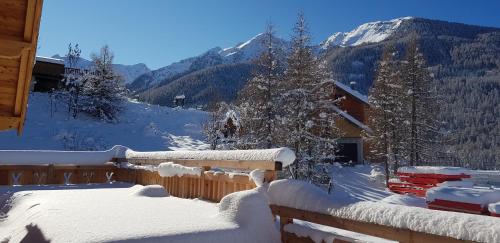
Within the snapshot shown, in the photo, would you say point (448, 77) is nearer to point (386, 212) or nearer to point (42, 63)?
point (42, 63)

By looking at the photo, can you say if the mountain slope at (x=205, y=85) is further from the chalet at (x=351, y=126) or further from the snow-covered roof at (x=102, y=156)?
the snow-covered roof at (x=102, y=156)

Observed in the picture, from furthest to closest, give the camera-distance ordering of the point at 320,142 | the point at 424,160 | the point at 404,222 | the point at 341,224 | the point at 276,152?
the point at 424,160, the point at 320,142, the point at 276,152, the point at 341,224, the point at 404,222

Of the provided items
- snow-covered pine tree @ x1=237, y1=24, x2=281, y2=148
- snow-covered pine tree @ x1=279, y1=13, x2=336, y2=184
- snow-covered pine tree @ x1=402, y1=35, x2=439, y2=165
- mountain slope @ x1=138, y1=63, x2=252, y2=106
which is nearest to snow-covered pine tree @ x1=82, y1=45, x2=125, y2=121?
snow-covered pine tree @ x1=237, y1=24, x2=281, y2=148

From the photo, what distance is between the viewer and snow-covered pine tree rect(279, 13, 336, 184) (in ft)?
62.5

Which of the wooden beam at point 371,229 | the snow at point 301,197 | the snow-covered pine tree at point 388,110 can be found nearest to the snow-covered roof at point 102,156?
the snow at point 301,197

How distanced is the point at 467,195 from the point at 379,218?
7.90 m

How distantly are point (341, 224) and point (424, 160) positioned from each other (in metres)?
26.3

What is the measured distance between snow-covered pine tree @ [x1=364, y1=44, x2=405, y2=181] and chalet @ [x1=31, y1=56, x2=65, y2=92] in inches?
926

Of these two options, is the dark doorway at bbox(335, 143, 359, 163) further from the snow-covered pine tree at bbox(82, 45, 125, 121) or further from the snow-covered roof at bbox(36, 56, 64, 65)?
the snow-covered roof at bbox(36, 56, 64, 65)

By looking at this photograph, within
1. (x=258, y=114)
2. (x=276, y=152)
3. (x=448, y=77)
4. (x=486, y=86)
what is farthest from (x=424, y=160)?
(x=448, y=77)

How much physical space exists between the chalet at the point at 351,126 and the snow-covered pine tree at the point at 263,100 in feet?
29.4

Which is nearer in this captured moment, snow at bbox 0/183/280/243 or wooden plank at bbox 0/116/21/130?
snow at bbox 0/183/280/243

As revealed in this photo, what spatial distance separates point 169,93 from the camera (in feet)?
366

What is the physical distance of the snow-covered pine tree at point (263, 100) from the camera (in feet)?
65.1
